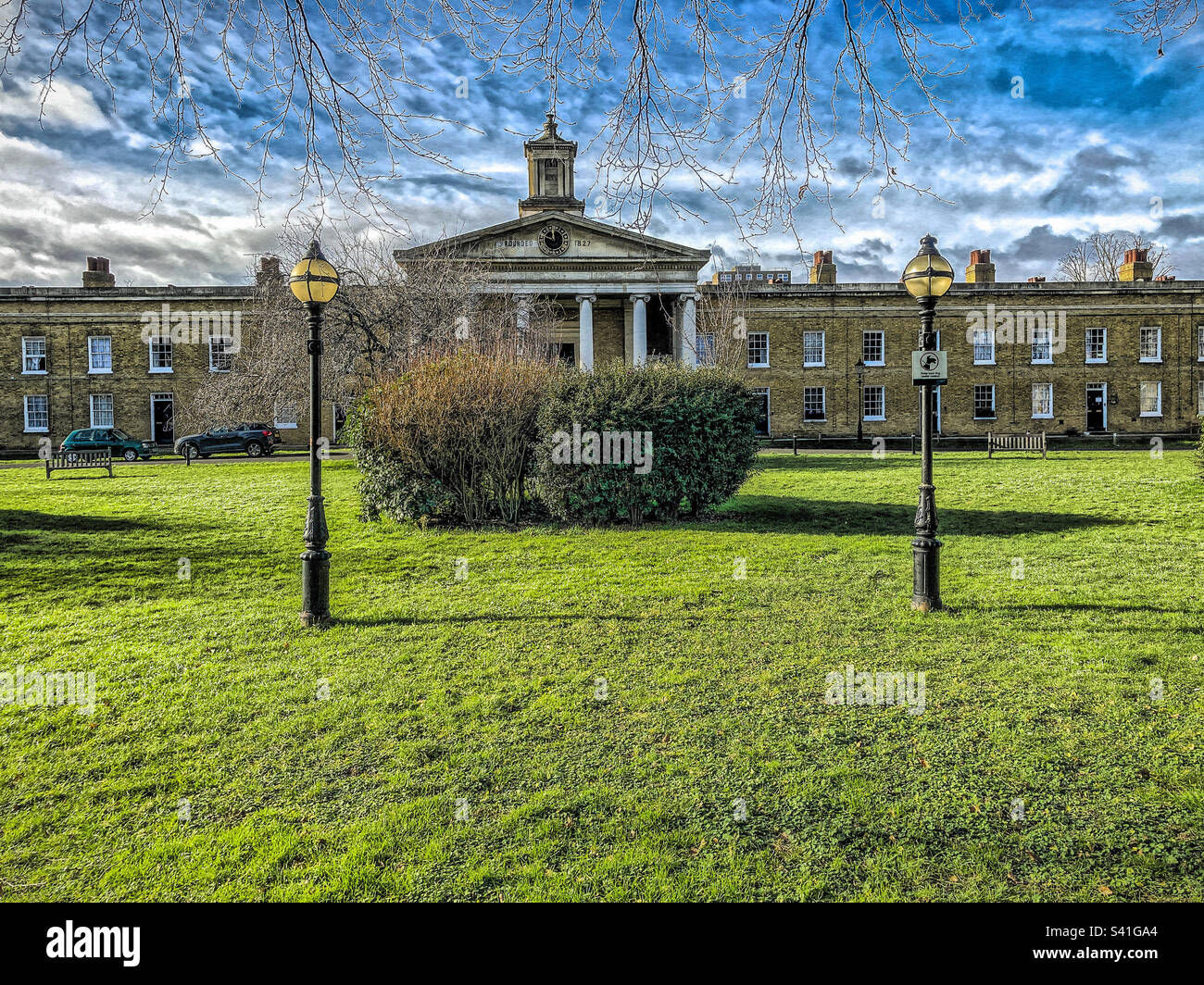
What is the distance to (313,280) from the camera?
295 inches

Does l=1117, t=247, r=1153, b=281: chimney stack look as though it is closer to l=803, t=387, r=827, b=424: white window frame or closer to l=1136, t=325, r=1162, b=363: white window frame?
l=1136, t=325, r=1162, b=363: white window frame

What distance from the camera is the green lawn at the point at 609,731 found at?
3.38 m

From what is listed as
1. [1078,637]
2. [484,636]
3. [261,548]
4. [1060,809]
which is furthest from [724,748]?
[261,548]

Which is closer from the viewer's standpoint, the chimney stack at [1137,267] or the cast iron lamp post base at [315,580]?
the cast iron lamp post base at [315,580]

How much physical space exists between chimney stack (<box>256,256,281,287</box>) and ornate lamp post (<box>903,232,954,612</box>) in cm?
2619

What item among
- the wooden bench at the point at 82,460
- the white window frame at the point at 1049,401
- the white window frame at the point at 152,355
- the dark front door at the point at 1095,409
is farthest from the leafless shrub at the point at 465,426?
the dark front door at the point at 1095,409

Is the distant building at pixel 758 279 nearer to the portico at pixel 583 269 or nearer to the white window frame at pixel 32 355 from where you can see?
the portico at pixel 583 269

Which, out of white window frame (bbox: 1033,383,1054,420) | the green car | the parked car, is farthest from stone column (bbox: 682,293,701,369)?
the green car

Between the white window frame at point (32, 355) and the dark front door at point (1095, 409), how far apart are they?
63.2 meters

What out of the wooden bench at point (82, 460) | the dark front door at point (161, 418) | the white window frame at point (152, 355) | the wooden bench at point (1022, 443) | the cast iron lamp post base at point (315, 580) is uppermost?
the white window frame at point (152, 355)

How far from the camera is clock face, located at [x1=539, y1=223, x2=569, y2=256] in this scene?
134 feet

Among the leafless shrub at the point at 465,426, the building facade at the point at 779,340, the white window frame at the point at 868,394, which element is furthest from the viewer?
the white window frame at the point at 868,394
